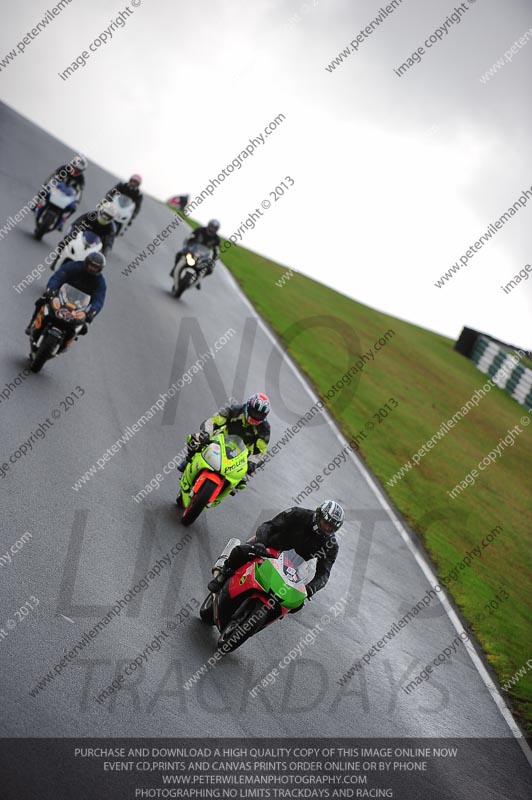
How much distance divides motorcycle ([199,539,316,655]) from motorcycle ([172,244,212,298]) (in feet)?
49.1

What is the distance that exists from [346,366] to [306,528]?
18798 mm

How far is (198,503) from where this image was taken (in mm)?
10672

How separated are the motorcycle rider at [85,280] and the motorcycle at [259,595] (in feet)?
18.4

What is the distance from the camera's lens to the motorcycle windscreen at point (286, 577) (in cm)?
841

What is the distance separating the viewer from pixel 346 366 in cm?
2770

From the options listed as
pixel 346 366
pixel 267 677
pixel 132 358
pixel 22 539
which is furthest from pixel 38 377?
pixel 346 366

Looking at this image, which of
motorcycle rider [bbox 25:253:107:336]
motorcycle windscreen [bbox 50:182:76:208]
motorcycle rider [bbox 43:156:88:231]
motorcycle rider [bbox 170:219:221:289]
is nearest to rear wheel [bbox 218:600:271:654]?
motorcycle rider [bbox 25:253:107:336]

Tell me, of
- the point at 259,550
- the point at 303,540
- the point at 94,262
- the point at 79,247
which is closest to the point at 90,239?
the point at 79,247

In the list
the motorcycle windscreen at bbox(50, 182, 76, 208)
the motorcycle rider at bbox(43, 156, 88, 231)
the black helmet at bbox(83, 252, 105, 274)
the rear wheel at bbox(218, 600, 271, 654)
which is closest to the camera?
the rear wheel at bbox(218, 600, 271, 654)

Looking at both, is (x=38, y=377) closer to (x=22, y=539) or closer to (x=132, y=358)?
(x=132, y=358)

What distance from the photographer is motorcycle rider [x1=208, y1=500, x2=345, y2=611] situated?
8688 mm

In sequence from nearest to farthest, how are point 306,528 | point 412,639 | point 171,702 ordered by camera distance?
point 171,702, point 306,528, point 412,639

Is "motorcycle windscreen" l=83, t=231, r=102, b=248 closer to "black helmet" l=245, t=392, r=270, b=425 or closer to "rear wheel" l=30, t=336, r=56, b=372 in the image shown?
"rear wheel" l=30, t=336, r=56, b=372

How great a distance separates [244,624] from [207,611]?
568 millimetres
